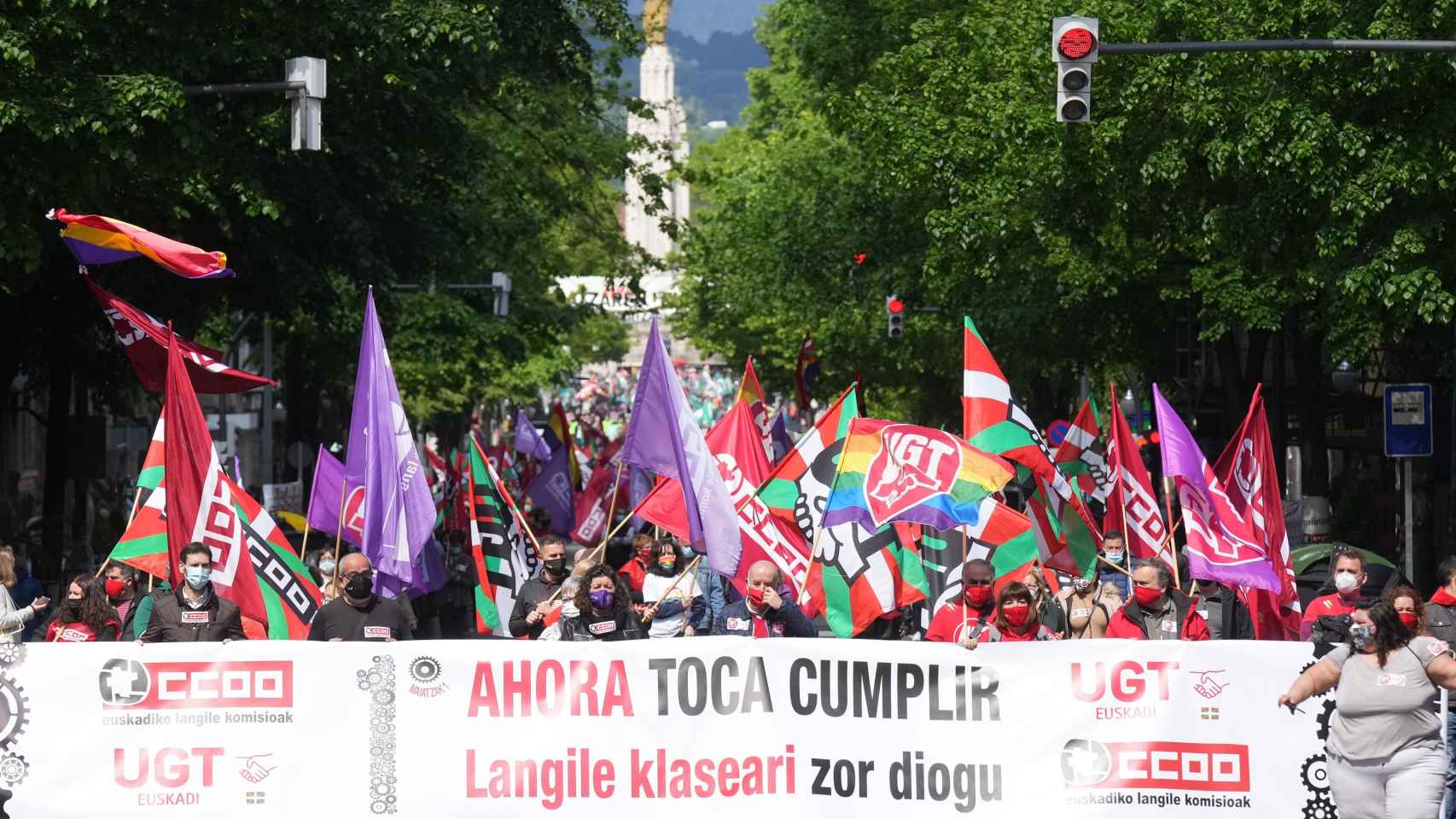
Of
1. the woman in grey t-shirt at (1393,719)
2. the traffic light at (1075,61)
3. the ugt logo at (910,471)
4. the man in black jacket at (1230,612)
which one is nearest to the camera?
the woman in grey t-shirt at (1393,719)

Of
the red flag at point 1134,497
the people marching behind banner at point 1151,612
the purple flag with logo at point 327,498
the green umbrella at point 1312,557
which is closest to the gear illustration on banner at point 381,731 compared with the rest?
the people marching behind banner at point 1151,612

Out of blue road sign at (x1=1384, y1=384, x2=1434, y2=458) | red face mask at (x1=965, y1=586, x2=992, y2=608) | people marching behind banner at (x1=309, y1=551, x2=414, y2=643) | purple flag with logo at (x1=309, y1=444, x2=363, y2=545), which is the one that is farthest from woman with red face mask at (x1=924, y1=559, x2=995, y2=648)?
blue road sign at (x1=1384, y1=384, x2=1434, y2=458)

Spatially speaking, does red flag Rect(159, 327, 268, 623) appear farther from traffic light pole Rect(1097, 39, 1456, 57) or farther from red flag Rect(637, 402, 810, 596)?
traffic light pole Rect(1097, 39, 1456, 57)

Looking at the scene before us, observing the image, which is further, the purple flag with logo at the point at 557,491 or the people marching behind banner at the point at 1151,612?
the purple flag with logo at the point at 557,491

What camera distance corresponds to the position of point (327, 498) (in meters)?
18.2

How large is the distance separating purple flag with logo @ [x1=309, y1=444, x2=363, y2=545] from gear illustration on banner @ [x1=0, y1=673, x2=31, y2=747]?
5.47m

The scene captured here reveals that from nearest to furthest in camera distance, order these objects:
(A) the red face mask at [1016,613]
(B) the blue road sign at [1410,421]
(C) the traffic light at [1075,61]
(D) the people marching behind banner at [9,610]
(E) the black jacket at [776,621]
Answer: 1. (A) the red face mask at [1016,613]
2. (E) the black jacket at [776,621]
3. (D) the people marching behind banner at [9,610]
4. (C) the traffic light at [1075,61]
5. (B) the blue road sign at [1410,421]

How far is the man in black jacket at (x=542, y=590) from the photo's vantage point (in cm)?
1354

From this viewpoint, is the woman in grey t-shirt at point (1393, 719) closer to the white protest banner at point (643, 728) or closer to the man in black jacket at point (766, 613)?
the white protest banner at point (643, 728)

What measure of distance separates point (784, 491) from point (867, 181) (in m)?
24.9

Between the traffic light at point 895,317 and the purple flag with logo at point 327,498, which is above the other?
the traffic light at point 895,317

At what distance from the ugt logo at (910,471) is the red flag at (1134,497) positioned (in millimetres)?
2530

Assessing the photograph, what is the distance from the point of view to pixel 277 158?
2577 centimetres

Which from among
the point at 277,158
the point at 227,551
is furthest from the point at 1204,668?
the point at 277,158
